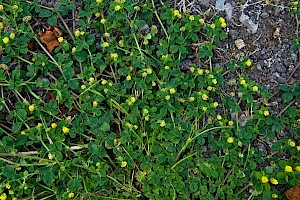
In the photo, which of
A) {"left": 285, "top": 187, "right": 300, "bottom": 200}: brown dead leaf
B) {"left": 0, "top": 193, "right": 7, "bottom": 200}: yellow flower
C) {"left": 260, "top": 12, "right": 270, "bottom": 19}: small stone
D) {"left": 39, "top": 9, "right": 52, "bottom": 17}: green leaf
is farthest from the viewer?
{"left": 260, "top": 12, "right": 270, "bottom": 19}: small stone

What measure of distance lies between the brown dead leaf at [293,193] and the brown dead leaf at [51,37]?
1.43m

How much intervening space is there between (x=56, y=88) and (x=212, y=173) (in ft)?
2.96

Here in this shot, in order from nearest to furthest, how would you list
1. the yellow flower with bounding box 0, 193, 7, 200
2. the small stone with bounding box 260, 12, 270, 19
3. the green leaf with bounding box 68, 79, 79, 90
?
the yellow flower with bounding box 0, 193, 7, 200 < the green leaf with bounding box 68, 79, 79, 90 < the small stone with bounding box 260, 12, 270, 19

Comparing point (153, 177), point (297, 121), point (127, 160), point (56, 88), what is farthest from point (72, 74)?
point (297, 121)

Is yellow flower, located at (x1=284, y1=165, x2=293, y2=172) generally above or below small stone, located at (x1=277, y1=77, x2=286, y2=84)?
below

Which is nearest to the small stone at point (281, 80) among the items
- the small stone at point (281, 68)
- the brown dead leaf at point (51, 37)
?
the small stone at point (281, 68)

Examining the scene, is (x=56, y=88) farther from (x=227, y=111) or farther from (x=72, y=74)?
(x=227, y=111)

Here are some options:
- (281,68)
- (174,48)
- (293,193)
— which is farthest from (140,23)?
(293,193)

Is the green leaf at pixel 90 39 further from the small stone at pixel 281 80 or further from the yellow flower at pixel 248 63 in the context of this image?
the small stone at pixel 281 80

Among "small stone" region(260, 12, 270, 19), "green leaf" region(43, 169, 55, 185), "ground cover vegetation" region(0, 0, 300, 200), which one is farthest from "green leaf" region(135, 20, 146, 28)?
"green leaf" region(43, 169, 55, 185)

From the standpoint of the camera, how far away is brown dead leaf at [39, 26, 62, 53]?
2.46 metres

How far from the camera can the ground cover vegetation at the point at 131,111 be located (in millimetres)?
2230

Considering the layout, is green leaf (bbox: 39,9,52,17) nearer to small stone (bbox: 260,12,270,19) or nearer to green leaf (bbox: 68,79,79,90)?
green leaf (bbox: 68,79,79,90)

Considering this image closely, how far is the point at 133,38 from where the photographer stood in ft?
8.05
